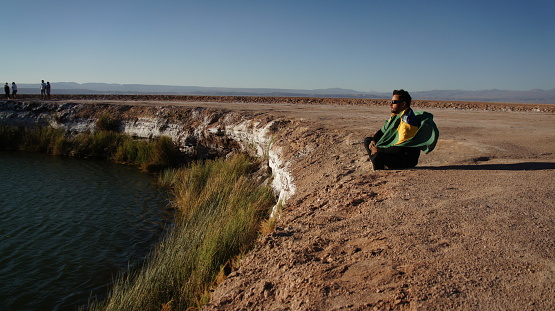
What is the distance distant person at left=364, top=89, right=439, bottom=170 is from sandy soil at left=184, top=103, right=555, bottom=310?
23cm

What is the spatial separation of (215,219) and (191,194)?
3076 mm

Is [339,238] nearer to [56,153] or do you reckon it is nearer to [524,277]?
[524,277]

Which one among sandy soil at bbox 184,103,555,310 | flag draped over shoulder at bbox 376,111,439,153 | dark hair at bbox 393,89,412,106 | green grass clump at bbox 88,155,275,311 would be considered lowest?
green grass clump at bbox 88,155,275,311

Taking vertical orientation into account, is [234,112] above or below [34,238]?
above

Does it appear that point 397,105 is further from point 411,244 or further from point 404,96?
point 411,244

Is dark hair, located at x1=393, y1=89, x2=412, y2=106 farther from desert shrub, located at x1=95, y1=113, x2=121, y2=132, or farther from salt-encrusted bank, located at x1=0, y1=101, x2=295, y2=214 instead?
desert shrub, located at x1=95, y1=113, x2=121, y2=132

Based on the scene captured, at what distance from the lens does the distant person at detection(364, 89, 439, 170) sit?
19.3ft

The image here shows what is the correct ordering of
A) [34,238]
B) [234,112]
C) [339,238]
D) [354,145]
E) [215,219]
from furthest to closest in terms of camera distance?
[234,112]
[354,145]
[34,238]
[215,219]
[339,238]

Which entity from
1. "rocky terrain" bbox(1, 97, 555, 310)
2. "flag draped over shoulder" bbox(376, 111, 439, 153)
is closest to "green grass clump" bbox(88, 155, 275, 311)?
"rocky terrain" bbox(1, 97, 555, 310)

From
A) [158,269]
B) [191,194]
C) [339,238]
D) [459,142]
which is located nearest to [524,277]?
[339,238]

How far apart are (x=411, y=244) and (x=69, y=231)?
7164mm

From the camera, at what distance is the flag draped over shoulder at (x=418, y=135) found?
583 cm

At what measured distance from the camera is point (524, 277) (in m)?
2.98

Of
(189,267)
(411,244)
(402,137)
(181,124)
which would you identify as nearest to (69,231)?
(189,267)
